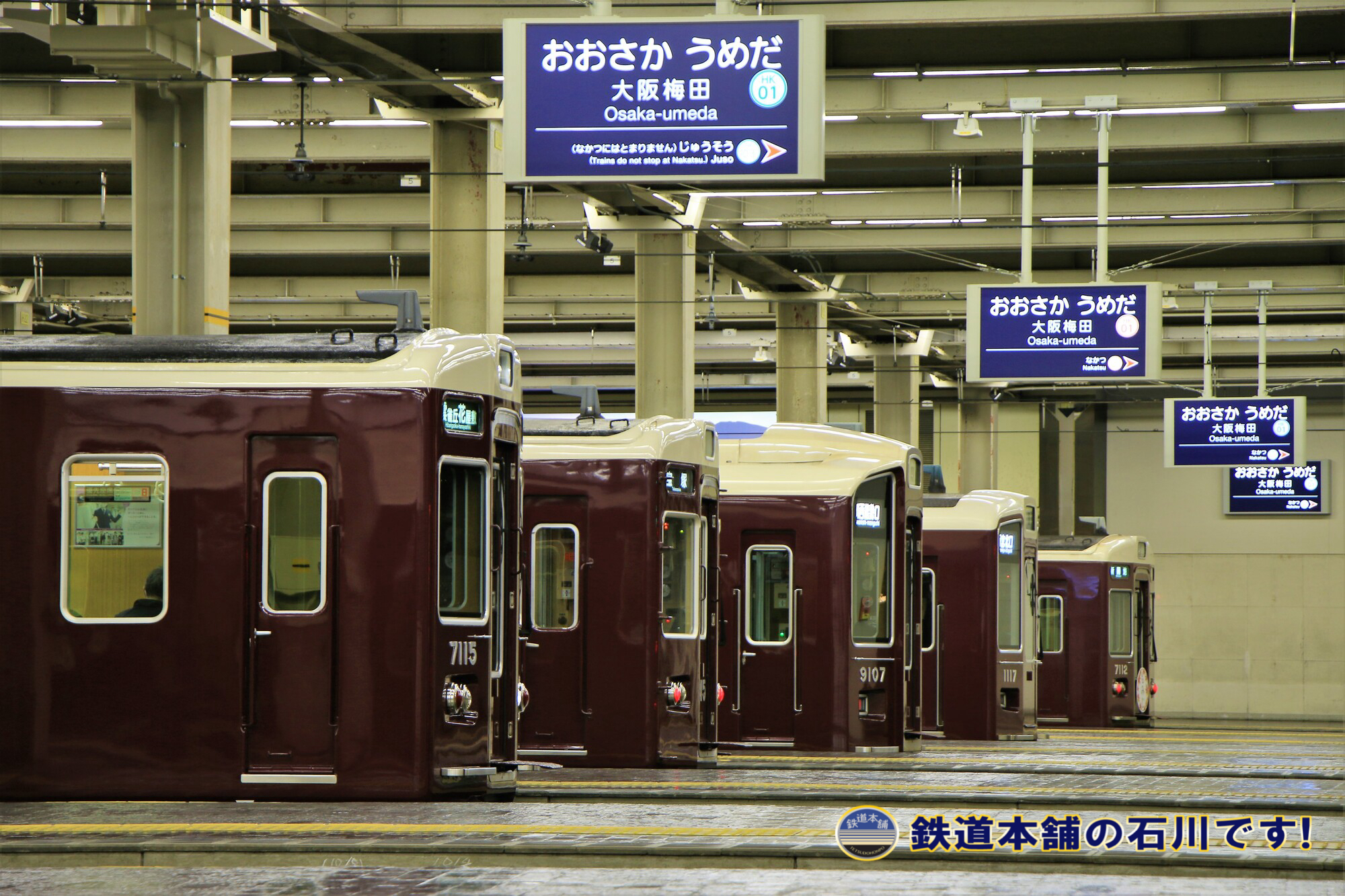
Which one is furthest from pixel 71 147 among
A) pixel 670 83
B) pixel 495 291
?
pixel 670 83

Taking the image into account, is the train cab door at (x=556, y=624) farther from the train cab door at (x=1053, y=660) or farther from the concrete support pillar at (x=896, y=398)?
the concrete support pillar at (x=896, y=398)

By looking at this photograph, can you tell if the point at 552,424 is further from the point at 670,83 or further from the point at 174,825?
the point at 174,825

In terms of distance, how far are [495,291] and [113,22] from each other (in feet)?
18.1

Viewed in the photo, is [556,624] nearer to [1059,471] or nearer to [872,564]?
[872,564]

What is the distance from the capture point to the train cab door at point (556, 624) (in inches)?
511

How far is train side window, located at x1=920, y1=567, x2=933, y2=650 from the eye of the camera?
18.3m

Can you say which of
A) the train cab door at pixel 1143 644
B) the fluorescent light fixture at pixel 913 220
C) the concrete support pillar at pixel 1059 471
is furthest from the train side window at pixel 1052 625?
the concrete support pillar at pixel 1059 471

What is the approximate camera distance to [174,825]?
26.0 ft

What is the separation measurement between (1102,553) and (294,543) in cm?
1783

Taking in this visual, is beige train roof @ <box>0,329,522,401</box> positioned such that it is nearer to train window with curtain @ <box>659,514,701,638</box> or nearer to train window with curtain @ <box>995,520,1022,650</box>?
train window with curtain @ <box>659,514,701,638</box>

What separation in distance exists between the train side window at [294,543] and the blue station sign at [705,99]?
2756 mm

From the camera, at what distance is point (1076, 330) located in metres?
17.5

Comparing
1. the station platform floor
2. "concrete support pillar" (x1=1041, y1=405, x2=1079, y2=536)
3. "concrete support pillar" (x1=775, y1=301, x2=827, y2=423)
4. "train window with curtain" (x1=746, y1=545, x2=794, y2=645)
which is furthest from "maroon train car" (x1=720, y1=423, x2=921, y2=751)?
"concrete support pillar" (x1=1041, y1=405, x2=1079, y2=536)

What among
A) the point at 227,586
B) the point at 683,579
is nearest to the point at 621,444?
the point at 683,579
